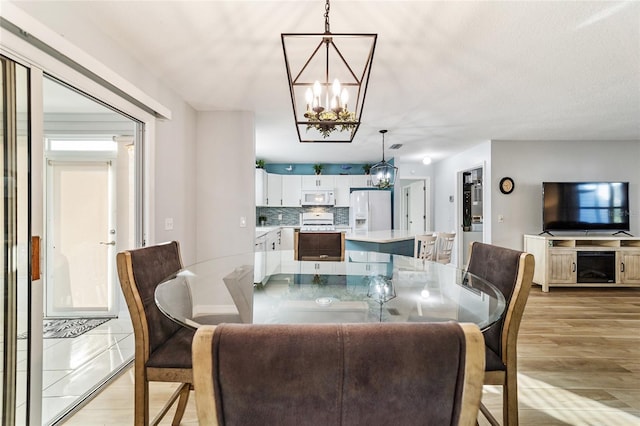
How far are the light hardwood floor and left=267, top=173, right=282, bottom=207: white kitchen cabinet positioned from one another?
4789mm

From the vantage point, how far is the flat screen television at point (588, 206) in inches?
190

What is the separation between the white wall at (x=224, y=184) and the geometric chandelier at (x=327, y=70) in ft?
2.97

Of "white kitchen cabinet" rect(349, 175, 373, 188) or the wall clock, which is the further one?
"white kitchen cabinet" rect(349, 175, 373, 188)

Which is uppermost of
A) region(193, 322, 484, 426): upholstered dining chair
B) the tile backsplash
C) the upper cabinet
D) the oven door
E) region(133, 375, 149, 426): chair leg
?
the upper cabinet

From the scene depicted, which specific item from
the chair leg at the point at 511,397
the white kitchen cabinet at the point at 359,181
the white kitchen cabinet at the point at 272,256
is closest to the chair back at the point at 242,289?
the white kitchen cabinet at the point at 272,256

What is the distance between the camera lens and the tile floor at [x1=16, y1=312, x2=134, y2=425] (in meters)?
1.84

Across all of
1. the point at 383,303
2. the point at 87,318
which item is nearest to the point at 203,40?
the point at 383,303

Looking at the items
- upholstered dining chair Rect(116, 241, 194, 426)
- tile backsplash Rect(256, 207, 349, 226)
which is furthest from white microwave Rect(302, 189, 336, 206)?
upholstered dining chair Rect(116, 241, 194, 426)

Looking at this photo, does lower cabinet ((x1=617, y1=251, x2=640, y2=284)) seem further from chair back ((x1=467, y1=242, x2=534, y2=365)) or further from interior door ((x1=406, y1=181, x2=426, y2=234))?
chair back ((x1=467, y1=242, x2=534, y2=365))

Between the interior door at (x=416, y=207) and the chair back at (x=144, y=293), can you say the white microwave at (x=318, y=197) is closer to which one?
the interior door at (x=416, y=207)

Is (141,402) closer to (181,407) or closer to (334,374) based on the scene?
(181,407)

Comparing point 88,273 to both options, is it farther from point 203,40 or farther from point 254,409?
point 254,409

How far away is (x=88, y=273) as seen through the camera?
3.39m

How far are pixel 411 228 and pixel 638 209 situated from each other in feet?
14.6
